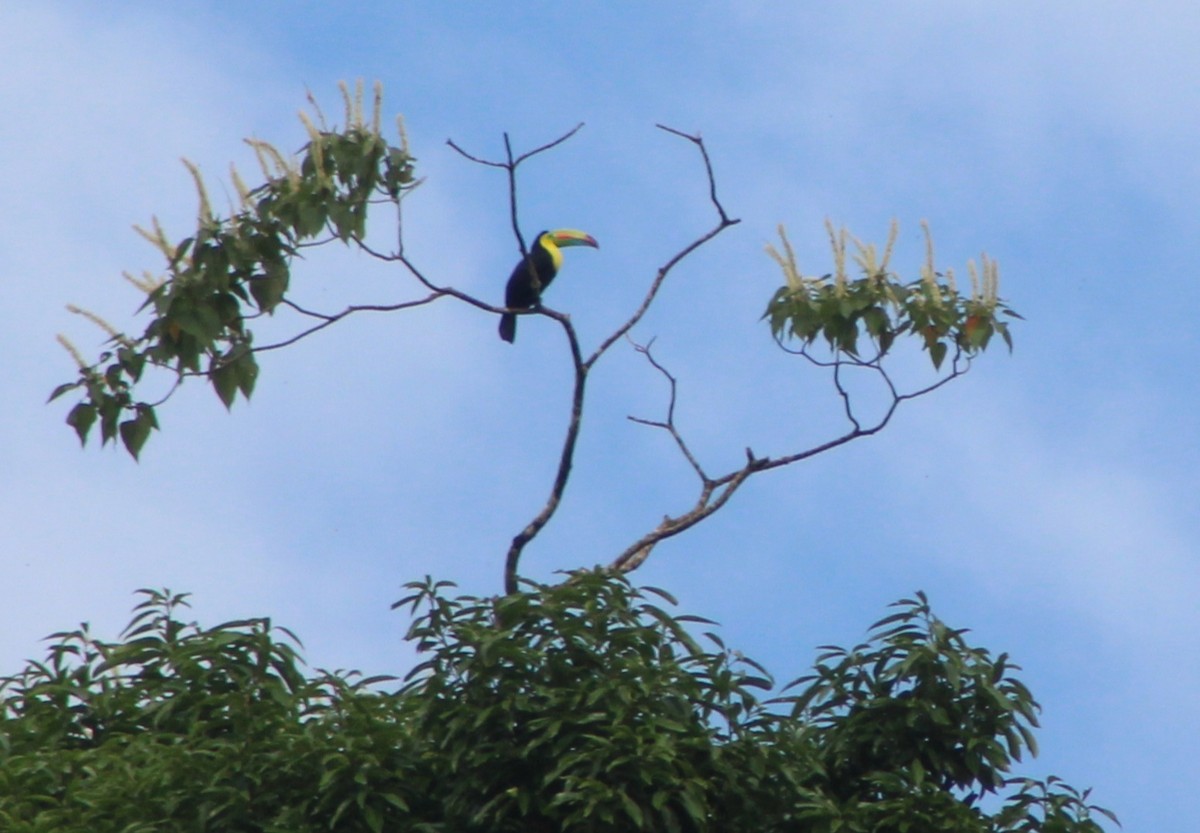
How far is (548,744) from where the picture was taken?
6004 mm

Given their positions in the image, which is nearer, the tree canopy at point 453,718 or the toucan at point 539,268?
the tree canopy at point 453,718

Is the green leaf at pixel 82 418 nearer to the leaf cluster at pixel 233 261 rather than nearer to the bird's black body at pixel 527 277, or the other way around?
the leaf cluster at pixel 233 261

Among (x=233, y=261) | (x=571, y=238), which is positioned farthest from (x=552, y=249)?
(x=233, y=261)

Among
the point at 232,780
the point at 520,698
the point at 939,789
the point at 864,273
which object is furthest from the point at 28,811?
the point at 864,273

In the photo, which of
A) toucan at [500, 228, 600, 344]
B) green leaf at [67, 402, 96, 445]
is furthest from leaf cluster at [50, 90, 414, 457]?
toucan at [500, 228, 600, 344]

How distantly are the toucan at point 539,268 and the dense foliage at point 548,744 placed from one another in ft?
20.4

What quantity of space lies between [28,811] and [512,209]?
2783 millimetres

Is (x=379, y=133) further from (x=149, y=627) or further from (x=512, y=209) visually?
(x=149, y=627)

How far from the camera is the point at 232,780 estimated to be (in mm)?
6121

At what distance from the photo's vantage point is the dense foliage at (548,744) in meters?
5.93

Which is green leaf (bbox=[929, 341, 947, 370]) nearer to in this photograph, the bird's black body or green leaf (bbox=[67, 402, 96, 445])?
green leaf (bbox=[67, 402, 96, 445])

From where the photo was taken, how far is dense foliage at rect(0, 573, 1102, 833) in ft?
19.5

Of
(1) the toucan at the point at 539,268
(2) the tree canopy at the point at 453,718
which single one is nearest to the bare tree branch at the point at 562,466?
(2) the tree canopy at the point at 453,718

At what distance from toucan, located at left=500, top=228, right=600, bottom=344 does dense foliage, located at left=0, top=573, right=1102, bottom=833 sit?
621 centimetres
